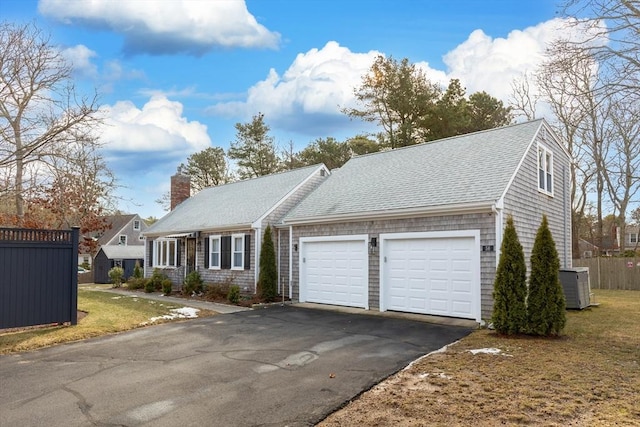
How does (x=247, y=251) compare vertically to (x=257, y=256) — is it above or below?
above

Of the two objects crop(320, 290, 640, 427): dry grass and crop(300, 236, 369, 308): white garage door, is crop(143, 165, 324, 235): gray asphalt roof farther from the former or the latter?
crop(320, 290, 640, 427): dry grass

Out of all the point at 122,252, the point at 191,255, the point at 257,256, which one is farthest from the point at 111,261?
the point at 257,256

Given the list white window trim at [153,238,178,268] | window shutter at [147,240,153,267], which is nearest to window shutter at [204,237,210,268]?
white window trim at [153,238,178,268]

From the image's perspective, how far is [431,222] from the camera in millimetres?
11078

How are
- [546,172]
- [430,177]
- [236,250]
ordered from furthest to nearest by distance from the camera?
[236,250]
[546,172]
[430,177]

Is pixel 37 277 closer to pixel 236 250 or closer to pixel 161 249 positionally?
pixel 236 250

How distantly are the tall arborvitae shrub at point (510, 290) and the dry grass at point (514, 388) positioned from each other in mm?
440

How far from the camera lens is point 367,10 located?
12680mm

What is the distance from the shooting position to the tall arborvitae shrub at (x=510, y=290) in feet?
27.6

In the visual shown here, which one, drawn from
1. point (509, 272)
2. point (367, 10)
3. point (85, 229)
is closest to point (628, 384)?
point (509, 272)

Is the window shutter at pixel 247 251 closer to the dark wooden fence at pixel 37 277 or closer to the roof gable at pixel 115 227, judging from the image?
the dark wooden fence at pixel 37 277

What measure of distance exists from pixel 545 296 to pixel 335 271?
6515 mm

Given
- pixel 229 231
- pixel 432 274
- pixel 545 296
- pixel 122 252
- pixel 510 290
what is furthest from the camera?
pixel 122 252

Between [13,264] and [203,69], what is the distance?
29.2 feet
